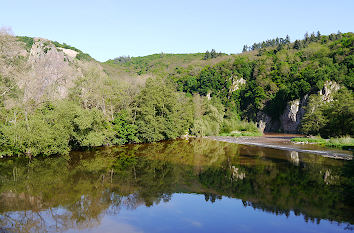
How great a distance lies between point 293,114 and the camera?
7844cm

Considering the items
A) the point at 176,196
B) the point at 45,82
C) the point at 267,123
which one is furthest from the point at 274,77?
the point at 176,196

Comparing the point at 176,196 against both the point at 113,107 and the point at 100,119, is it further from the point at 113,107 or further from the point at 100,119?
the point at 113,107

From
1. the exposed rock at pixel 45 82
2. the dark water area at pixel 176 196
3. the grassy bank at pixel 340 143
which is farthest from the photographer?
the grassy bank at pixel 340 143

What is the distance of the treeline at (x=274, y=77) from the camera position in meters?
74.3

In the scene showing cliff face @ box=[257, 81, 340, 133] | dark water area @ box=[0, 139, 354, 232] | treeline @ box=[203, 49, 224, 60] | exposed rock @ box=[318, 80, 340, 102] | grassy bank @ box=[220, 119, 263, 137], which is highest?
treeline @ box=[203, 49, 224, 60]

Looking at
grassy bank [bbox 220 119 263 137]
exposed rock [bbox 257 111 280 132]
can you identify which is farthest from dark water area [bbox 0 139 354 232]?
exposed rock [bbox 257 111 280 132]

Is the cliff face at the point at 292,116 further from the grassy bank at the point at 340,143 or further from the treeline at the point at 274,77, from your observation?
the grassy bank at the point at 340,143

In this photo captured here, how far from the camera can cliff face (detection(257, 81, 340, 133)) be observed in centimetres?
7119

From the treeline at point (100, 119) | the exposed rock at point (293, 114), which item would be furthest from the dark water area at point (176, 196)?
the exposed rock at point (293, 114)

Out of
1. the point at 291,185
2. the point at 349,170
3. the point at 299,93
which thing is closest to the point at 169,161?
the point at 291,185

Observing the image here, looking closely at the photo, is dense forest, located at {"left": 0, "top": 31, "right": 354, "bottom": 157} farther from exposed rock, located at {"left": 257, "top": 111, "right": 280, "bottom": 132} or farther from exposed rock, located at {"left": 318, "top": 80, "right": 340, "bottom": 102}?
exposed rock, located at {"left": 257, "top": 111, "right": 280, "bottom": 132}

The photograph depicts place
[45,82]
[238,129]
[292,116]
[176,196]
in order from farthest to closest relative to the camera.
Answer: [292,116] → [238,129] → [45,82] → [176,196]

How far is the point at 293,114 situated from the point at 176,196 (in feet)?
232

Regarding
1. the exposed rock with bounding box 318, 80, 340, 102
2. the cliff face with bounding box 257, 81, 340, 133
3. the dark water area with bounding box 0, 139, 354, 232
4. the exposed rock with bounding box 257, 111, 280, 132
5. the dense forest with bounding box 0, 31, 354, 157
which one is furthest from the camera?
the exposed rock with bounding box 257, 111, 280, 132
